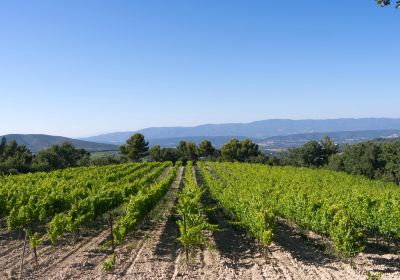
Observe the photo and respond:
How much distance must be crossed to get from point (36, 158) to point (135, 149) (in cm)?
2100

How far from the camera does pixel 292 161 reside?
86875 millimetres

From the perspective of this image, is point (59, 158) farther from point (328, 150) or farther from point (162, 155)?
point (328, 150)

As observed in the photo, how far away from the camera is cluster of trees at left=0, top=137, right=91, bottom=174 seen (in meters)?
58.8

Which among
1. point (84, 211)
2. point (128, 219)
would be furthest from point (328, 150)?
point (128, 219)

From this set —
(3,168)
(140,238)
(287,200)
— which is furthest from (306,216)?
(3,168)

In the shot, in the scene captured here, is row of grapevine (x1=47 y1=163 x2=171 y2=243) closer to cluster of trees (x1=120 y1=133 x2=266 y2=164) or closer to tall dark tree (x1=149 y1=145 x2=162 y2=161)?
tall dark tree (x1=149 y1=145 x2=162 y2=161)

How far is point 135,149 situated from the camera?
86250 millimetres

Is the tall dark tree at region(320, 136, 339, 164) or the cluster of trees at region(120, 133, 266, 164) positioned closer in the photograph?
the tall dark tree at region(320, 136, 339, 164)

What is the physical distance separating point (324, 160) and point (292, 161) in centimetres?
707

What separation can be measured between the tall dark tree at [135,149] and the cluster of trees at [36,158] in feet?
28.0

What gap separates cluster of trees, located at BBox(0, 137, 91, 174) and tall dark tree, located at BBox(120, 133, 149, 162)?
855cm

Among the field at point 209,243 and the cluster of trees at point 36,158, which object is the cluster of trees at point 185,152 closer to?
the cluster of trees at point 36,158

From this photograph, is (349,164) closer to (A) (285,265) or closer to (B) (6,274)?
(A) (285,265)

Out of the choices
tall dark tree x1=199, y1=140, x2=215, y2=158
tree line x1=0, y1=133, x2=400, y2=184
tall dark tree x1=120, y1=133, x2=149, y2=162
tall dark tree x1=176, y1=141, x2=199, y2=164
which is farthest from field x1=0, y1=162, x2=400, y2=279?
tall dark tree x1=199, y1=140, x2=215, y2=158
